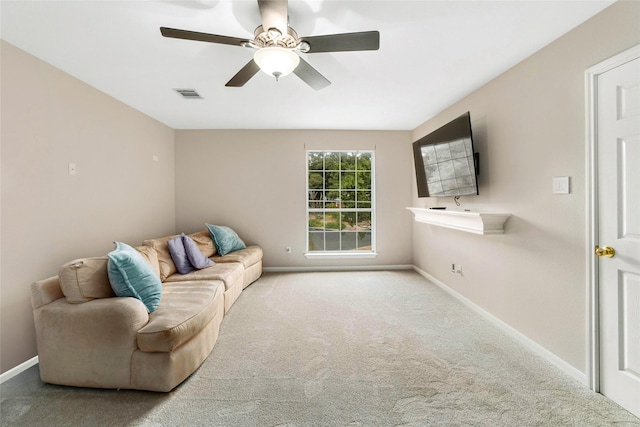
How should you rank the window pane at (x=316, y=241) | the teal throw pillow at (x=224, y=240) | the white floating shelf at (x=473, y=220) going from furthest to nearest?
the window pane at (x=316, y=241) < the teal throw pillow at (x=224, y=240) < the white floating shelf at (x=473, y=220)

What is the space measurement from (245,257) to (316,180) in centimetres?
189

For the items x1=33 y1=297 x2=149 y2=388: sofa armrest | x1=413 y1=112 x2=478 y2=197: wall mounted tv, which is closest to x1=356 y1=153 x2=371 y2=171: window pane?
Answer: x1=413 y1=112 x2=478 y2=197: wall mounted tv

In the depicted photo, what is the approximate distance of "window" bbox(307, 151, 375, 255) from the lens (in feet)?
15.5

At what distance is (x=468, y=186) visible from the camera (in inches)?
112

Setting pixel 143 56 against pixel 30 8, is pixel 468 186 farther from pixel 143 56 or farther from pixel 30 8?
pixel 30 8

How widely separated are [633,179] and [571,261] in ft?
2.16

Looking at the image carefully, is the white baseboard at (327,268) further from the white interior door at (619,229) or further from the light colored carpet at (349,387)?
the white interior door at (619,229)

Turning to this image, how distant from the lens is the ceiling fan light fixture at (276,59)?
161 centimetres

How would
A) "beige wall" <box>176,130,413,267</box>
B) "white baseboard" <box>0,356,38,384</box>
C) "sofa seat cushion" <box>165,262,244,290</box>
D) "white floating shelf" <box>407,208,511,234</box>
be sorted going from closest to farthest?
"white baseboard" <box>0,356,38,384</box>
"white floating shelf" <box>407,208,511,234</box>
"sofa seat cushion" <box>165,262,244,290</box>
"beige wall" <box>176,130,413,267</box>

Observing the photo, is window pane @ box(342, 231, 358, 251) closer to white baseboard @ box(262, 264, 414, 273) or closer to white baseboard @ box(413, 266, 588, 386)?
white baseboard @ box(262, 264, 414, 273)

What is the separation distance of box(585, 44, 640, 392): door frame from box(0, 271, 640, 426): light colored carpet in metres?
0.20

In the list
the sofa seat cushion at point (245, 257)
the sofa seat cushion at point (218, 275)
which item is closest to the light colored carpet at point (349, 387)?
the sofa seat cushion at point (218, 275)

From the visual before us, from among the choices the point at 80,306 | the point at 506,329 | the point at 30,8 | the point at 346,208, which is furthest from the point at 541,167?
the point at 30,8

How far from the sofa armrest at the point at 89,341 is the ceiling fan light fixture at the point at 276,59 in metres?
1.87
